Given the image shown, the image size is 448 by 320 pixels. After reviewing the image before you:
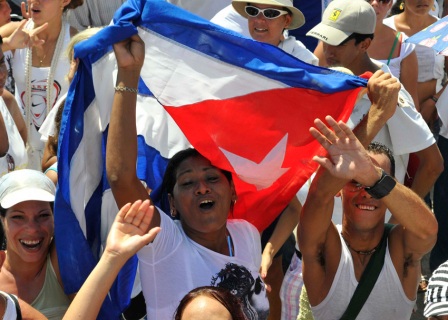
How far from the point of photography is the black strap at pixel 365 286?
4.09 meters

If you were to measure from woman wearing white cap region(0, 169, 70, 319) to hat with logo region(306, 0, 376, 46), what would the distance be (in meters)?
1.97

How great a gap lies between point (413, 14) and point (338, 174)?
4003 mm

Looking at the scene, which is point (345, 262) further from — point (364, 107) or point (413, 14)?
point (413, 14)

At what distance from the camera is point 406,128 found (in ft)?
17.1

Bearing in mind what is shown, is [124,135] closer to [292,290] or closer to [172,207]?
[172,207]

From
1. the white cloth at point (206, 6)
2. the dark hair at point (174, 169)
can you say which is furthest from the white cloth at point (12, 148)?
the white cloth at point (206, 6)

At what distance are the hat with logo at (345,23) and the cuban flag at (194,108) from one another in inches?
55.3

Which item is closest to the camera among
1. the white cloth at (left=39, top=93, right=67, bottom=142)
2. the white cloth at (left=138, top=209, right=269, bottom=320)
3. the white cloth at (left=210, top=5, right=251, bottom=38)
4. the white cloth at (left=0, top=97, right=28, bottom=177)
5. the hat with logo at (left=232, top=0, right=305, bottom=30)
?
the white cloth at (left=138, top=209, right=269, bottom=320)

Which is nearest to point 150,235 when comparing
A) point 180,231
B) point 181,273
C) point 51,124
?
point 181,273

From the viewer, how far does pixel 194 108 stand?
4.29 m

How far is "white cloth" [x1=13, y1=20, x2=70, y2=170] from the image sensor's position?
252 inches

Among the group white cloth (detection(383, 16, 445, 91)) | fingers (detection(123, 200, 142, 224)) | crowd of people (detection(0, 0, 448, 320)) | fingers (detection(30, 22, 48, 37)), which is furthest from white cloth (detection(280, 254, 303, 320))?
white cloth (detection(383, 16, 445, 91))

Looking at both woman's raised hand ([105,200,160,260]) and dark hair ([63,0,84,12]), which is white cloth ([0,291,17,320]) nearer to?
woman's raised hand ([105,200,160,260])

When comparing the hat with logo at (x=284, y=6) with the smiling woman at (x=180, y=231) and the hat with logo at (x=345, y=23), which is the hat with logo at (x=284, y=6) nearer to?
the hat with logo at (x=345, y=23)
